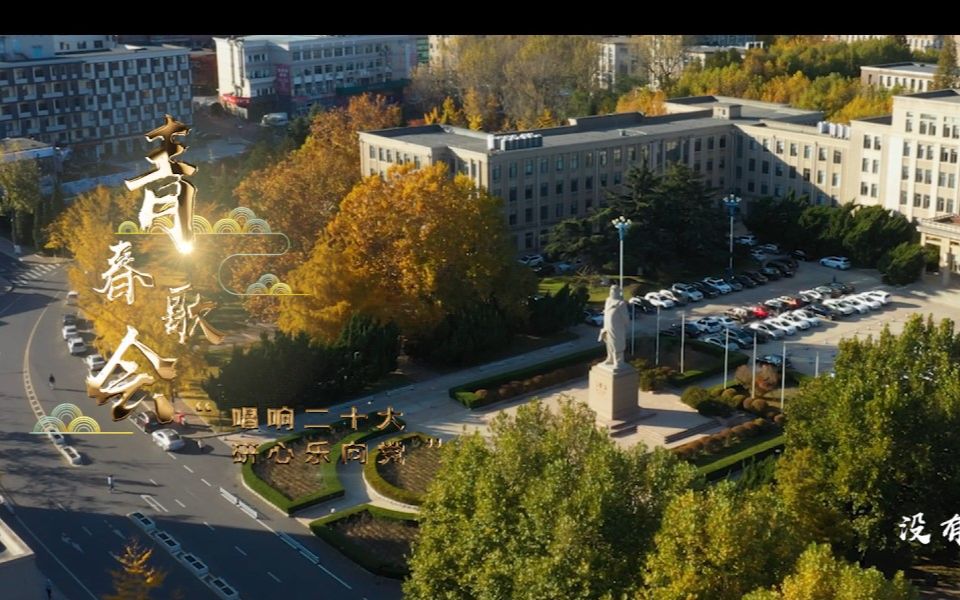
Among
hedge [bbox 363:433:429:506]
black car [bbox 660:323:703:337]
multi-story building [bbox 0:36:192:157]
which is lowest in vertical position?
hedge [bbox 363:433:429:506]

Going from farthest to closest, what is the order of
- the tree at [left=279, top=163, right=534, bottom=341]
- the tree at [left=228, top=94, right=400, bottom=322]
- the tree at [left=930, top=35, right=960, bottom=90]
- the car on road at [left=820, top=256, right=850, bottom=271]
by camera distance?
the tree at [left=930, top=35, right=960, bottom=90]
the car on road at [left=820, top=256, right=850, bottom=271]
the tree at [left=228, top=94, right=400, bottom=322]
the tree at [left=279, top=163, right=534, bottom=341]

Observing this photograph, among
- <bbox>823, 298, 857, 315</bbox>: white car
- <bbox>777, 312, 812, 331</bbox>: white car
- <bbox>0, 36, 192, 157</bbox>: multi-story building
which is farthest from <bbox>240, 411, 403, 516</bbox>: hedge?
<bbox>0, 36, 192, 157</bbox>: multi-story building

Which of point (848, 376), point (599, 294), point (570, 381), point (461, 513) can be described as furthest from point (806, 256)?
point (461, 513)

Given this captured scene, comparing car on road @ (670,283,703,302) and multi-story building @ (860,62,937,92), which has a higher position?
multi-story building @ (860,62,937,92)

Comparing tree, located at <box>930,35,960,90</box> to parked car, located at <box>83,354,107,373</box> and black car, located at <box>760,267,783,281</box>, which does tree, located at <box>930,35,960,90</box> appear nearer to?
black car, located at <box>760,267,783,281</box>

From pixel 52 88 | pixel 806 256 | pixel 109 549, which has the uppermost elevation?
pixel 52 88

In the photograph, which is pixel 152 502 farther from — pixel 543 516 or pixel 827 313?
pixel 827 313

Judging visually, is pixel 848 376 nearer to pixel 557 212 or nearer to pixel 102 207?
pixel 557 212
